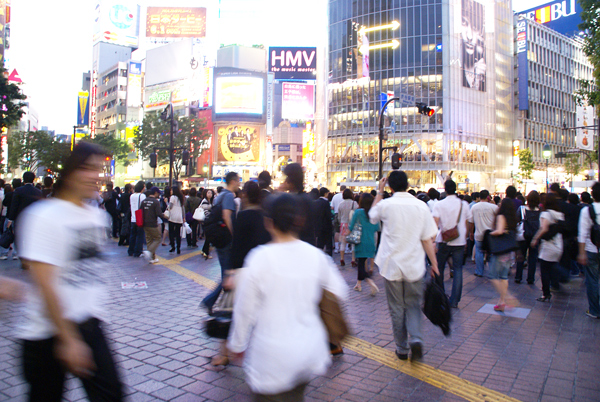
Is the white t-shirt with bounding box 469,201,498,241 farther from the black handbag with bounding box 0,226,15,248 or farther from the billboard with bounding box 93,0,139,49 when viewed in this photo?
the billboard with bounding box 93,0,139,49

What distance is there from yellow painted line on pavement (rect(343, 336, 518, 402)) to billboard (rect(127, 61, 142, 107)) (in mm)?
80090

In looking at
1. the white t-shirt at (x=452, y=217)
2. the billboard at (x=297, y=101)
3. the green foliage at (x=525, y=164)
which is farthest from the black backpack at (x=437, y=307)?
the green foliage at (x=525, y=164)

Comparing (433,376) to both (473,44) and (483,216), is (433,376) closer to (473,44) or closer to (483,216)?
(483,216)

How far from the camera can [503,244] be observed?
256 inches

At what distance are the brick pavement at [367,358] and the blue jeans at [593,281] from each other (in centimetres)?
20

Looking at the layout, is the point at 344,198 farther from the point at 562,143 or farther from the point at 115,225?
the point at 562,143

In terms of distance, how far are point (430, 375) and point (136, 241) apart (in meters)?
9.36

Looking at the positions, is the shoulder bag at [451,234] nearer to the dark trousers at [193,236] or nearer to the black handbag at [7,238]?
the black handbag at [7,238]

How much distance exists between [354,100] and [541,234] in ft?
187

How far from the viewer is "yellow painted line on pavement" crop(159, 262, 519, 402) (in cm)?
374

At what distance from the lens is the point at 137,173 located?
73.5 metres

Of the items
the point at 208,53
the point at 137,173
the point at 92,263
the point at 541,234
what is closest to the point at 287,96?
the point at 208,53

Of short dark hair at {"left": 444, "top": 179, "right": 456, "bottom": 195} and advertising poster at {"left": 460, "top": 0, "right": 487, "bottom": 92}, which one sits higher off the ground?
advertising poster at {"left": 460, "top": 0, "right": 487, "bottom": 92}

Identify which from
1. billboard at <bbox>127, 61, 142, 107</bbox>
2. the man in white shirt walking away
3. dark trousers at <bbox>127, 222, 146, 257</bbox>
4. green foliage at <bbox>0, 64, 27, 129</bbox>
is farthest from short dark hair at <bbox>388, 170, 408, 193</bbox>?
billboard at <bbox>127, 61, 142, 107</bbox>
